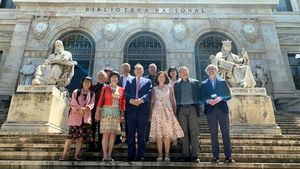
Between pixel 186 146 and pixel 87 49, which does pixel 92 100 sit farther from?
pixel 87 49

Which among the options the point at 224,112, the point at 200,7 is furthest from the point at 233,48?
the point at 224,112

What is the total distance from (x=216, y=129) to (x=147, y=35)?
538 inches

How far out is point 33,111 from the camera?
8.73 m

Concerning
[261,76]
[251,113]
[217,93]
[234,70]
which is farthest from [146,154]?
[261,76]

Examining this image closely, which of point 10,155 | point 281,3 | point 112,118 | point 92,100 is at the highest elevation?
point 281,3

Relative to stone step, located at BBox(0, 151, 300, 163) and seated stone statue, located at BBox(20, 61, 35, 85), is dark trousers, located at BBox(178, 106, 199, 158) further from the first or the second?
seated stone statue, located at BBox(20, 61, 35, 85)

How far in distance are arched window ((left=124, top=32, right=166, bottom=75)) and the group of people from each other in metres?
11.7

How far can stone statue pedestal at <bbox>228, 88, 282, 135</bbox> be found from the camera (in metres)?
8.53

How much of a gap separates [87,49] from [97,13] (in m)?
2.55

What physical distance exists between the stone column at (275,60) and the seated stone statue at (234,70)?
781 cm

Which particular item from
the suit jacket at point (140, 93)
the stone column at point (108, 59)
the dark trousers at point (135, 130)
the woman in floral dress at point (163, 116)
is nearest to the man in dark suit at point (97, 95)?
the suit jacket at point (140, 93)

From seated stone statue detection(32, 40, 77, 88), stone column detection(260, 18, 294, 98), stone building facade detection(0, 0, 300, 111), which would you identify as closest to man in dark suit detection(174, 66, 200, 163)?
seated stone statue detection(32, 40, 77, 88)

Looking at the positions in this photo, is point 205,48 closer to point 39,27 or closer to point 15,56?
point 39,27

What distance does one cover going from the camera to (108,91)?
18.2ft
